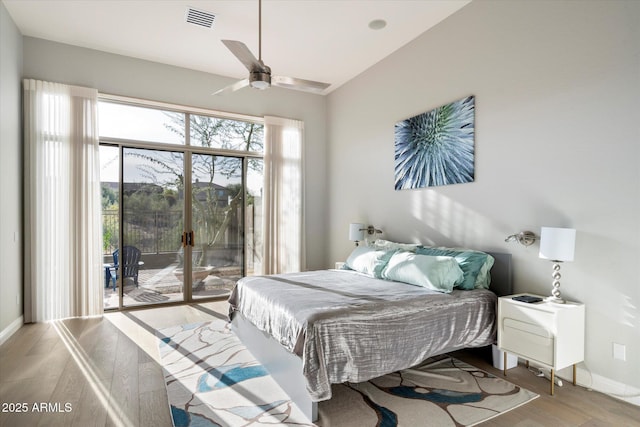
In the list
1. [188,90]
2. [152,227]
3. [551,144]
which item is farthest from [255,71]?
[152,227]

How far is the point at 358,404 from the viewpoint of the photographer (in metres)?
2.22

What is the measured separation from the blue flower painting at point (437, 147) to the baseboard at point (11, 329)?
4.37 metres

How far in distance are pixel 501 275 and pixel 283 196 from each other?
3.28 metres

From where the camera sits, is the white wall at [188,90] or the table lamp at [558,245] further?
the white wall at [188,90]

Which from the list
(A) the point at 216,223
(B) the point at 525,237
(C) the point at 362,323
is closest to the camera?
(C) the point at 362,323

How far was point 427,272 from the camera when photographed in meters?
2.91

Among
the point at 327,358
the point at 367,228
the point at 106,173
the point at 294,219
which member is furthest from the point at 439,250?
the point at 106,173

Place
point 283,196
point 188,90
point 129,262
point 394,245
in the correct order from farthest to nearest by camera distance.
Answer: point 283,196, point 188,90, point 129,262, point 394,245

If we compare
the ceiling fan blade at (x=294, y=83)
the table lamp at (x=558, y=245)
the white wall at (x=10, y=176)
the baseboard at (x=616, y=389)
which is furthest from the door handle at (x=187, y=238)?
the baseboard at (x=616, y=389)

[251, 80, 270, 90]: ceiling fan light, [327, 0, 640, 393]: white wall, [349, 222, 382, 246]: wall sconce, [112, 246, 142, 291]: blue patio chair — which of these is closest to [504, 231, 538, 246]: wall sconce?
[327, 0, 640, 393]: white wall

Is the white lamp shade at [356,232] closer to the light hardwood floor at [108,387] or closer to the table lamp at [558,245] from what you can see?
the light hardwood floor at [108,387]

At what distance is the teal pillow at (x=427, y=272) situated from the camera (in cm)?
281

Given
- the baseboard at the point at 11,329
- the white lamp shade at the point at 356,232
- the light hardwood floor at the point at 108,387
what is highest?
the white lamp shade at the point at 356,232

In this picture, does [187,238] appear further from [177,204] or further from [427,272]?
[427,272]
